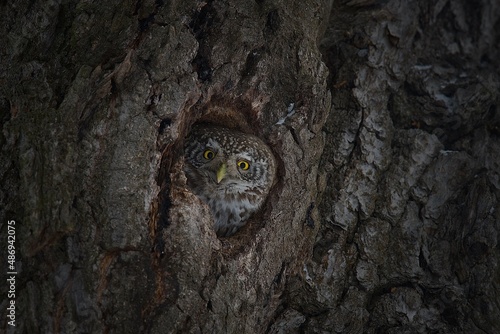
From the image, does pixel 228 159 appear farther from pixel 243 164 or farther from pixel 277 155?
pixel 277 155

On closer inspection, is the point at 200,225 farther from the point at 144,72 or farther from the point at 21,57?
the point at 21,57

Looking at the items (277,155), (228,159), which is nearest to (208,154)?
(228,159)

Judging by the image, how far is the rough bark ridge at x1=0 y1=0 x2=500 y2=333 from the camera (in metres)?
2.50

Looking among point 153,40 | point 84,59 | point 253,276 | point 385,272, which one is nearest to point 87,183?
point 84,59

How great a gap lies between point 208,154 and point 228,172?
7.0 inches

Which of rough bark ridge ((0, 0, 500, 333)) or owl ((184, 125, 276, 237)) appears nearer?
rough bark ridge ((0, 0, 500, 333))

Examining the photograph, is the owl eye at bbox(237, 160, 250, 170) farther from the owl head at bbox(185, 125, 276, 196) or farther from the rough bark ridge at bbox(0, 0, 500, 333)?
the rough bark ridge at bbox(0, 0, 500, 333)

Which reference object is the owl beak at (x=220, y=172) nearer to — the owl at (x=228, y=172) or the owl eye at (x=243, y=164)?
the owl at (x=228, y=172)

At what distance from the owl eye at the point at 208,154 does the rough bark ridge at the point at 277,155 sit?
23cm

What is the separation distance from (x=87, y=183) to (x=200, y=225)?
60cm

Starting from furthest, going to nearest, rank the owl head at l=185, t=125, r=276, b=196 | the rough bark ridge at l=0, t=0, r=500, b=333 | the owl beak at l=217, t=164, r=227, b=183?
the owl beak at l=217, t=164, r=227, b=183, the owl head at l=185, t=125, r=276, b=196, the rough bark ridge at l=0, t=0, r=500, b=333

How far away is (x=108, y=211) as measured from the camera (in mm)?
2523

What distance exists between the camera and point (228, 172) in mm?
3631

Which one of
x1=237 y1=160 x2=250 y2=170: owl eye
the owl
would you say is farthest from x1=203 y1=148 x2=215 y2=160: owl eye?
x1=237 y1=160 x2=250 y2=170: owl eye
